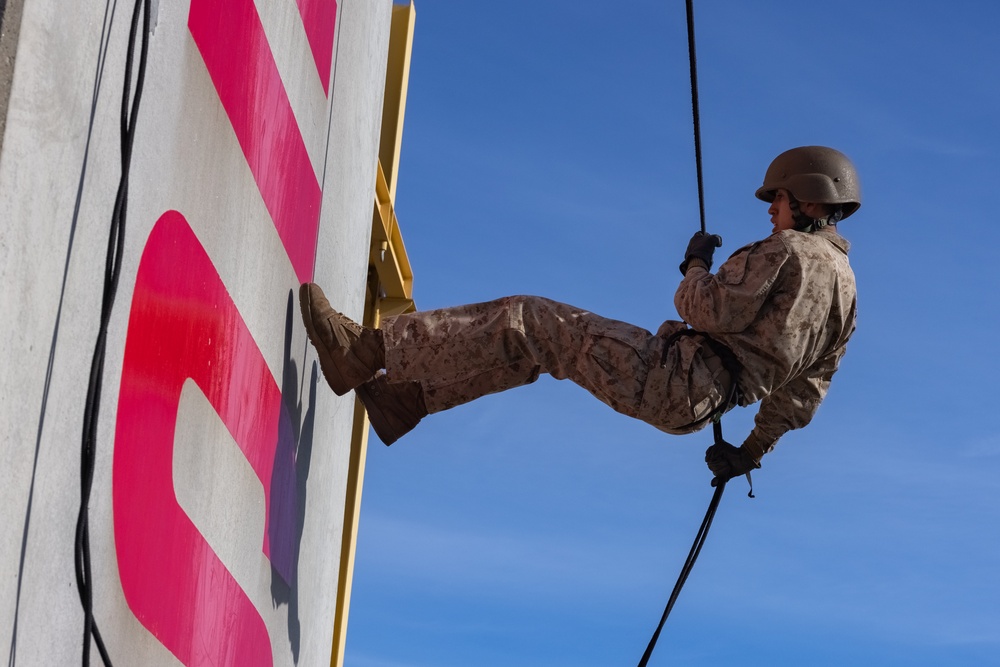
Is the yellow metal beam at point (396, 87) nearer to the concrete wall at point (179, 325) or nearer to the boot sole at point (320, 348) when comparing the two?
the concrete wall at point (179, 325)

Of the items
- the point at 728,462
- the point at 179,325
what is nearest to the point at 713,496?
the point at 728,462

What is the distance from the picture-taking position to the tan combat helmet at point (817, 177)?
4.82 m

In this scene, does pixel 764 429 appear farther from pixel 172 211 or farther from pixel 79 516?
pixel 79 516

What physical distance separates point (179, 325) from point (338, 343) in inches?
56.6

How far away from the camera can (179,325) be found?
2926mm

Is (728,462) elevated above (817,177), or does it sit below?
below

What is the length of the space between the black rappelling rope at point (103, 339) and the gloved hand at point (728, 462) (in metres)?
3.13

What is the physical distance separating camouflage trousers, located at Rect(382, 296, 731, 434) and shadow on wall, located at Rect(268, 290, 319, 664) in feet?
1.22


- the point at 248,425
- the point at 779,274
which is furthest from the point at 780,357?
the point at 248,425

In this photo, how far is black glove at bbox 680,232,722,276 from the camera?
187 inches

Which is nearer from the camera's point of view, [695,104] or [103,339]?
[103,339]

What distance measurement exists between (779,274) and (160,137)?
255 centimetres

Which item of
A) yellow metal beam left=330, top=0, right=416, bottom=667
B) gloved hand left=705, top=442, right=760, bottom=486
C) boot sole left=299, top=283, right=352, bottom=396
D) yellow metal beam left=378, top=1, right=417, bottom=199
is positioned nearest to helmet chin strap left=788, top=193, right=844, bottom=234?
gloved hand left=705, top=442, right=760, bottom=486

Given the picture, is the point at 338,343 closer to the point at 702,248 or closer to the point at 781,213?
the point at 702,248
